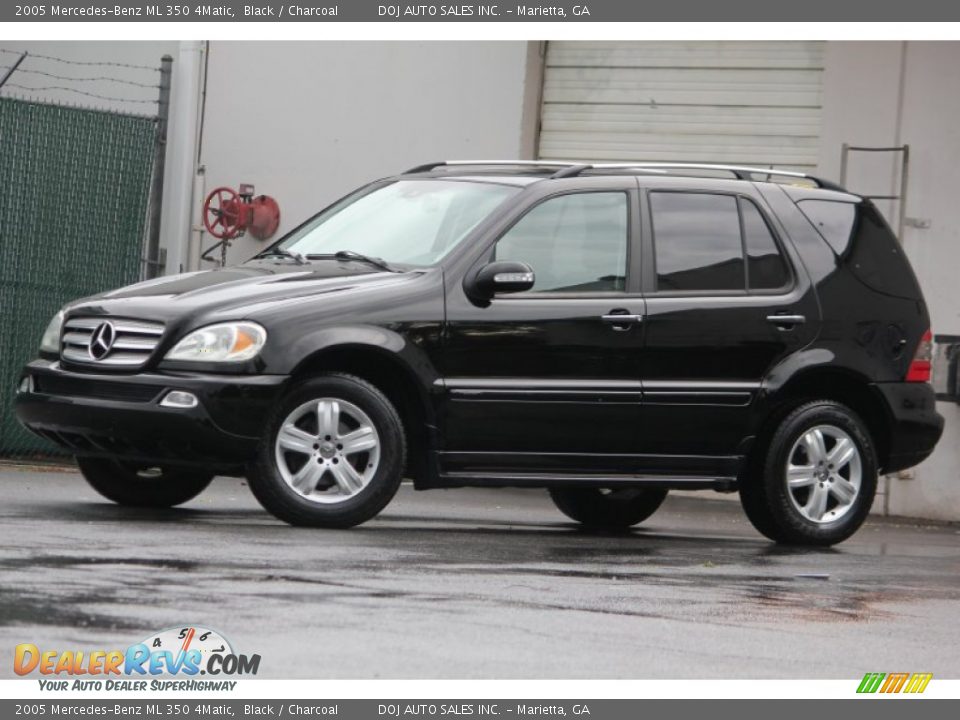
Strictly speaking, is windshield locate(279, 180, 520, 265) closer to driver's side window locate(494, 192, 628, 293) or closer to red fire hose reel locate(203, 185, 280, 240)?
driver's side window locate(494, 192, 628, 293)

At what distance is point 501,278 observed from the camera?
397 inches

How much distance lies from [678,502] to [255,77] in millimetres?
5304

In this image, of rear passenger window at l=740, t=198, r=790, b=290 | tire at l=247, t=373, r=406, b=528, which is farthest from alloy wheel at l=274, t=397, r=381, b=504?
rear passenger window at l=740, t=198, r=790, b=290

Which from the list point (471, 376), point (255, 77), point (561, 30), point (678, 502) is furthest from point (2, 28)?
point (471, 376)

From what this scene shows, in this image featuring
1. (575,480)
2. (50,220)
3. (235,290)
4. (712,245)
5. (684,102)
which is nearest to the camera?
(235,290)

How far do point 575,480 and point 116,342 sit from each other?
2.37 meters

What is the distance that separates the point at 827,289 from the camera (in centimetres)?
1119

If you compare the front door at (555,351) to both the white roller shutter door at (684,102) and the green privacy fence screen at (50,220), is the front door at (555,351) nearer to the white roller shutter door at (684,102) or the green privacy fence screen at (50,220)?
the green privacy fence screen at (50,220)

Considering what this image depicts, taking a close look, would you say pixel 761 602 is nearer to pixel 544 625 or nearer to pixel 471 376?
pixel 544 625

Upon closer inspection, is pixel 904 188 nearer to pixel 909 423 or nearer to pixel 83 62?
pixel 909 423

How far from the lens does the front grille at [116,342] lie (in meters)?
9.63

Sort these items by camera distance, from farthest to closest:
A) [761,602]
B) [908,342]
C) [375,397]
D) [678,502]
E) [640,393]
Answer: [678,502] < [908,342] < [640,393] < [375,397] < [761,602]

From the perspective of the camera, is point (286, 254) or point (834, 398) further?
point (834, 398)

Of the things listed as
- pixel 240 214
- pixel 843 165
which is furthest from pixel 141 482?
pixel 843 165
